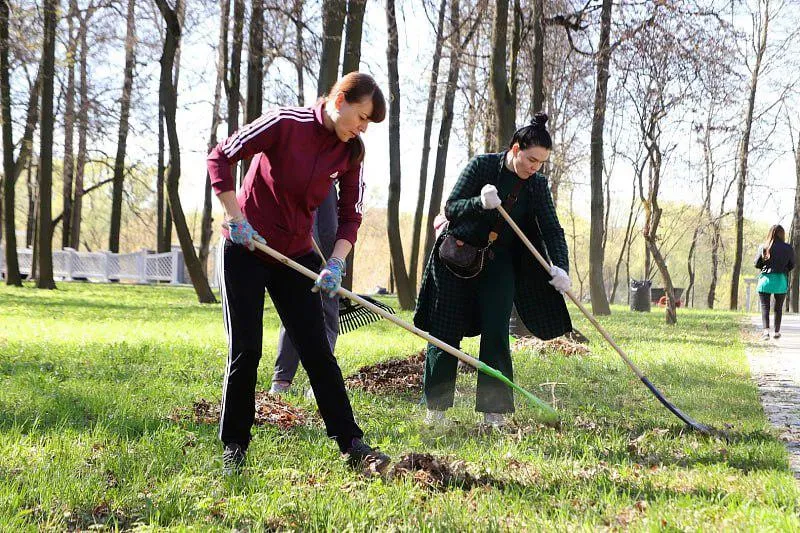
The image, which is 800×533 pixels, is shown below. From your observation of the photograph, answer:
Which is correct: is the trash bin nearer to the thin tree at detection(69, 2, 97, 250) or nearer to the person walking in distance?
the person walking in distance

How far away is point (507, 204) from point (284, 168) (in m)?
1.74

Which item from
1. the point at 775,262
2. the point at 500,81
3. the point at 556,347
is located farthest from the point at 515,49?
the point at 775,262

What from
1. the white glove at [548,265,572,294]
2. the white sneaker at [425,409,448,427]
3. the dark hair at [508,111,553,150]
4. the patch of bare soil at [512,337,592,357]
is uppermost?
the dark hair at [508,111,553,150]

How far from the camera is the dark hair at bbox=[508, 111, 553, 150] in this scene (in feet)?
14.9

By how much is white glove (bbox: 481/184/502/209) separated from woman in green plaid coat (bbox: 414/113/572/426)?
0.16 feet

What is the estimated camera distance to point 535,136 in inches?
179

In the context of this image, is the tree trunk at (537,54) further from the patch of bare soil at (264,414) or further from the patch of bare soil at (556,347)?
the patch of bare soil at (264,414)

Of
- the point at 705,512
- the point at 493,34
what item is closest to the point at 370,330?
the point at 493,34

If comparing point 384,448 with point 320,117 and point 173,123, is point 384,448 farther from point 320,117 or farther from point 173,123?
point 173,123

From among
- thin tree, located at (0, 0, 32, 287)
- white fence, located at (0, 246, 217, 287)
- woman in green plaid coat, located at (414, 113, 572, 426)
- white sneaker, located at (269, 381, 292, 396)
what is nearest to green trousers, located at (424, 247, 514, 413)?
woman in green plaid coat, located at (414, 113, 572, 426)

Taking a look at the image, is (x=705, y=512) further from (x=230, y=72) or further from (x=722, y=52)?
(x=230, y=72)

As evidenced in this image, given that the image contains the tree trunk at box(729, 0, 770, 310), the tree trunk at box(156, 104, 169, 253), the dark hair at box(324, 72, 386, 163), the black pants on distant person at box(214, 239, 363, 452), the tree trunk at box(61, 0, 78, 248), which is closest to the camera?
the dark hair at box(324, 72, 386, 163)

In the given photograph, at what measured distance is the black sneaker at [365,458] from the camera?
3.54 m

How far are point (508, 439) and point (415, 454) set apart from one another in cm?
90
